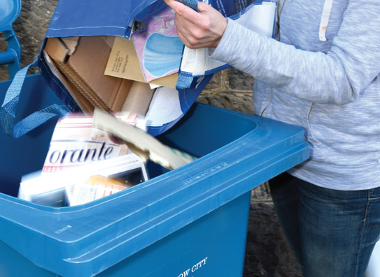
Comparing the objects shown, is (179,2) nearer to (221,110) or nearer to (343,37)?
(343,37)

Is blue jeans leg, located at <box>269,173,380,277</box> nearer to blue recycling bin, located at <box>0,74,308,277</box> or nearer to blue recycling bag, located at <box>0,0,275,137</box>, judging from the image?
blue recycling bin, located at <box>0,74,308,277</box>

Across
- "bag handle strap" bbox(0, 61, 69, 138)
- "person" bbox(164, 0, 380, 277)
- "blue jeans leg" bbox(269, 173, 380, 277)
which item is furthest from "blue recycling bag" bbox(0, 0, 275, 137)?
"blue jeans leg" bbox(269, 173, 380, 277)

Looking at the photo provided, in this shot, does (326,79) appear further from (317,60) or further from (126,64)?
(126,64)

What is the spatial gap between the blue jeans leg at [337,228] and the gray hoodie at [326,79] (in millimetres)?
34

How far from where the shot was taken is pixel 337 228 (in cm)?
105

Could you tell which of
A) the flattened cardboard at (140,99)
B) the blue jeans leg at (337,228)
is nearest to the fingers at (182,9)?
the flattened cardboard at (140,99)

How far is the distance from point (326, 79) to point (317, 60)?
1.6 inches

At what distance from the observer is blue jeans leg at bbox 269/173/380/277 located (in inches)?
40.7

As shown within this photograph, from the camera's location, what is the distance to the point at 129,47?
1.12m

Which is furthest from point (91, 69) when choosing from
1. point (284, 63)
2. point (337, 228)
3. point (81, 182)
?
point (337, 228)

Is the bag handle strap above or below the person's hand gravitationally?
below

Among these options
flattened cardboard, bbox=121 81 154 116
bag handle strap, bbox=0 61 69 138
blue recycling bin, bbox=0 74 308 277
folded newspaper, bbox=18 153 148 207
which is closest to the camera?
blue recycling bin, bbox=0 74 308 277

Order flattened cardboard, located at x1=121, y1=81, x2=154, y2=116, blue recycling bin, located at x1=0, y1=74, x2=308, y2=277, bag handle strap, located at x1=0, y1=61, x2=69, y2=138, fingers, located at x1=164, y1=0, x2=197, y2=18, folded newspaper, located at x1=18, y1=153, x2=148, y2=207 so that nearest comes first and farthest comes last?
blue recycling bin, located at x1=0, y1=74, x2=308, y2=277 → fingers, located at x1=164, y1=0, x2=197, y2=18 → folded newspaper, located at x1=18, y1=153, x2=148, y2=207 → bag handle strap, located at x1=0, y1=61, x2=69, y2=138 → flattened cardboard, located at x1=121, y1=81, x2=154, y2=116

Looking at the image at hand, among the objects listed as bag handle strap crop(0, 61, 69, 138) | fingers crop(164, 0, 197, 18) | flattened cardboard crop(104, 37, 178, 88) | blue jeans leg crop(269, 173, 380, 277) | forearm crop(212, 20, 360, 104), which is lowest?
blue jeans leg crop(269, 173, 380, 277)
